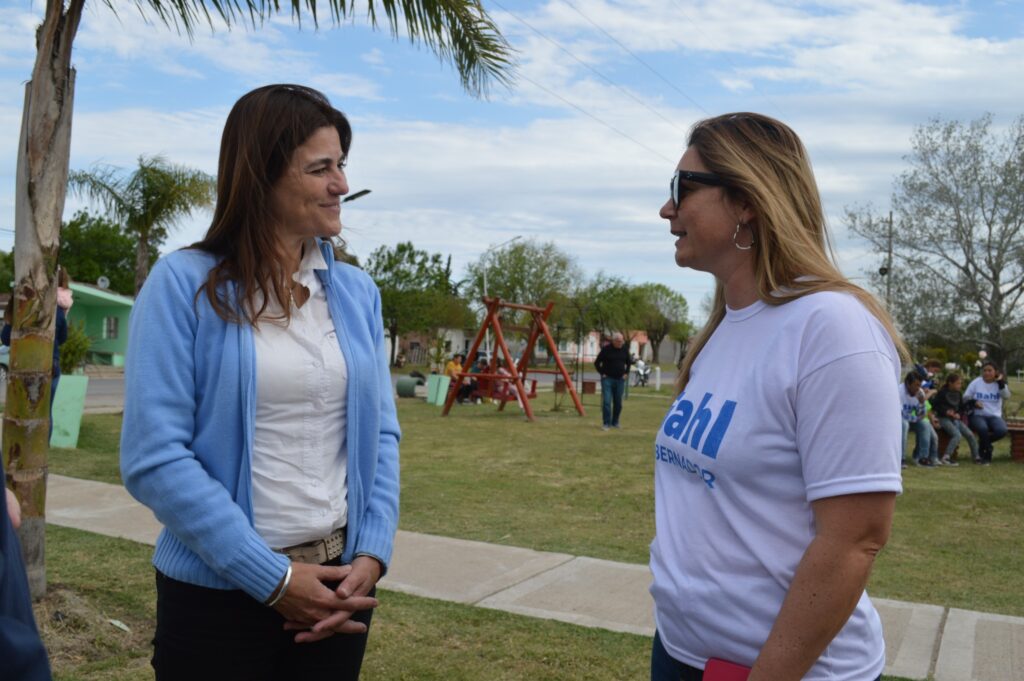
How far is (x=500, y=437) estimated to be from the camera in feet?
48.0

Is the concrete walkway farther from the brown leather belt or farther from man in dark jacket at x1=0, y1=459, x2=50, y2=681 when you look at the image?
man in dark jacket at x1=0, y1=459, x2=50, y2=681

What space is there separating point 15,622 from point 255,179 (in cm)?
120

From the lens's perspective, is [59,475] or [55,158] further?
[59,475]

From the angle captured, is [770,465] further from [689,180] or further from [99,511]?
[99,511]

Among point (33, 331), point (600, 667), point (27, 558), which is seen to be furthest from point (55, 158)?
point (600, 667)

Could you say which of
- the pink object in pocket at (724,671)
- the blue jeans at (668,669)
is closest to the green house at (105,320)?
the blue jeans at (668,669)

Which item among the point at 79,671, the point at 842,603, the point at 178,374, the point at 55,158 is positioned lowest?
the point at 79,671

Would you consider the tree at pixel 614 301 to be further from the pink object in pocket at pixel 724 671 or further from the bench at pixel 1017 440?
the pink object in pocket at pixel 724 671

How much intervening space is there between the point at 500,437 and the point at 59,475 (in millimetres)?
7102

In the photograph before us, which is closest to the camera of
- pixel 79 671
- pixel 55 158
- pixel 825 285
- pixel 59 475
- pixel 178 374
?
pixel 825 285

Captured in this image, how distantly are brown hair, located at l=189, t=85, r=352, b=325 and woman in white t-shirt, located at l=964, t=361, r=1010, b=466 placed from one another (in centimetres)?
1346

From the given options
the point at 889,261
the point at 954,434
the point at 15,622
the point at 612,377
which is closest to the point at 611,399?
the point at 612,377

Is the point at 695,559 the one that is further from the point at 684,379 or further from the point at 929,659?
the point at 929,659

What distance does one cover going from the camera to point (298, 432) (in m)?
2.12
